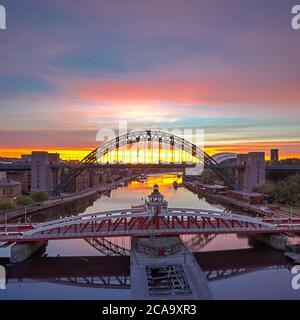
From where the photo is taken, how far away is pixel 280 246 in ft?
71.3

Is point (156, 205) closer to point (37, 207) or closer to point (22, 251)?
point (22, 251)

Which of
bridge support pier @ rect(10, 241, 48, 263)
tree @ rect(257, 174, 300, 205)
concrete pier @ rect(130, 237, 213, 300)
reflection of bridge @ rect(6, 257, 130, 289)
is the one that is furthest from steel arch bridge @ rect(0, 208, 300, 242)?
tree @ rect(257, 174, 300, 205)

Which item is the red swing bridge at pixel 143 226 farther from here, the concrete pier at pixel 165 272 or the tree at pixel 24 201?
the tree at pixel 24 201

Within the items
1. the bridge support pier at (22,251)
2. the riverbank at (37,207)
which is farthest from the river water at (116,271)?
the riverbank at (37,207)

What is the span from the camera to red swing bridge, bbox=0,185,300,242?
2069cm

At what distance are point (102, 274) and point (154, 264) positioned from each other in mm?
2609

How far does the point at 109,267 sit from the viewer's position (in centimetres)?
1888

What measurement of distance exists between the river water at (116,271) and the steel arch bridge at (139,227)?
1156 mm

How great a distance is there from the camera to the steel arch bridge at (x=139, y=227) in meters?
20.7

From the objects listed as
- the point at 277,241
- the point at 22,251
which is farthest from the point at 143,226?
the point at 277,241
